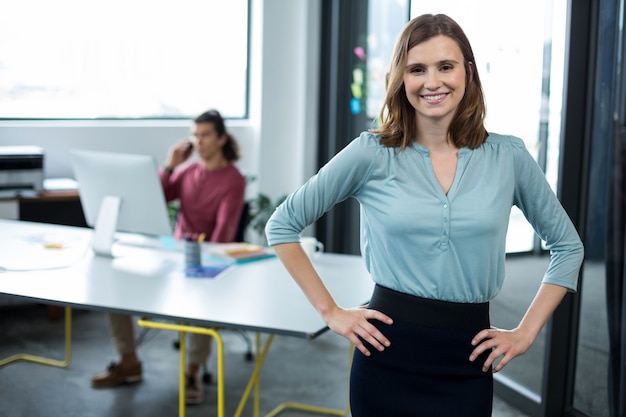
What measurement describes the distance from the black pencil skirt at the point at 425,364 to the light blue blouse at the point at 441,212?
3 centimetres

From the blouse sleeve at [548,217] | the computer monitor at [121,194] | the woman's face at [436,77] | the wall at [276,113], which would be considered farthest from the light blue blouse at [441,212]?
the wall at [276,113]

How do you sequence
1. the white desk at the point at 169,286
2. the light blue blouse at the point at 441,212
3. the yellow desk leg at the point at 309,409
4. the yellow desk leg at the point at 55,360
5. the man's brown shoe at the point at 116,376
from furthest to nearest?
the yellow desk leg at the point at 55,360 < the man's brown shoe at the point at 116,376 < the yellow desk leg at the point at 309,409 < the white desk at the point at 169,286 < the light blue blouse at the point at 441,212

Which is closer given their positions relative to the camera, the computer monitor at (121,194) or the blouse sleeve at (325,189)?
the blouse sleeve at (325,189)

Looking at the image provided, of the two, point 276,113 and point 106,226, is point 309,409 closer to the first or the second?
point 106,226

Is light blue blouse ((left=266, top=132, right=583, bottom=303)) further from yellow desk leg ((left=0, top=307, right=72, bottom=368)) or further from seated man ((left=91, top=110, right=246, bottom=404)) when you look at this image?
yellow desk leg ((left=0, top=307, right=72, bottom=368))

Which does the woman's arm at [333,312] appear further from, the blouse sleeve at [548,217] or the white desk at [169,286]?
the white desk at [169,286]

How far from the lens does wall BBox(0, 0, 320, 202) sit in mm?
5426

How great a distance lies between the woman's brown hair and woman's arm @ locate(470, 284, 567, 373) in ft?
1.29

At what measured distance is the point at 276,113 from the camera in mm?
5668

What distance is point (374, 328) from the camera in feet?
6.02

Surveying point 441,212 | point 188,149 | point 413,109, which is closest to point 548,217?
point 441,212

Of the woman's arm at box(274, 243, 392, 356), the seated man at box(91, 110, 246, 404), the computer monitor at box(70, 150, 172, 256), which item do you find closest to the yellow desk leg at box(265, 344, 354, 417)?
the seated man at box(91, 110, 246, 404)

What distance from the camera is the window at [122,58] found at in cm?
509

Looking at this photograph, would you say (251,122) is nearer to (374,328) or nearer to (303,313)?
(303,313)
